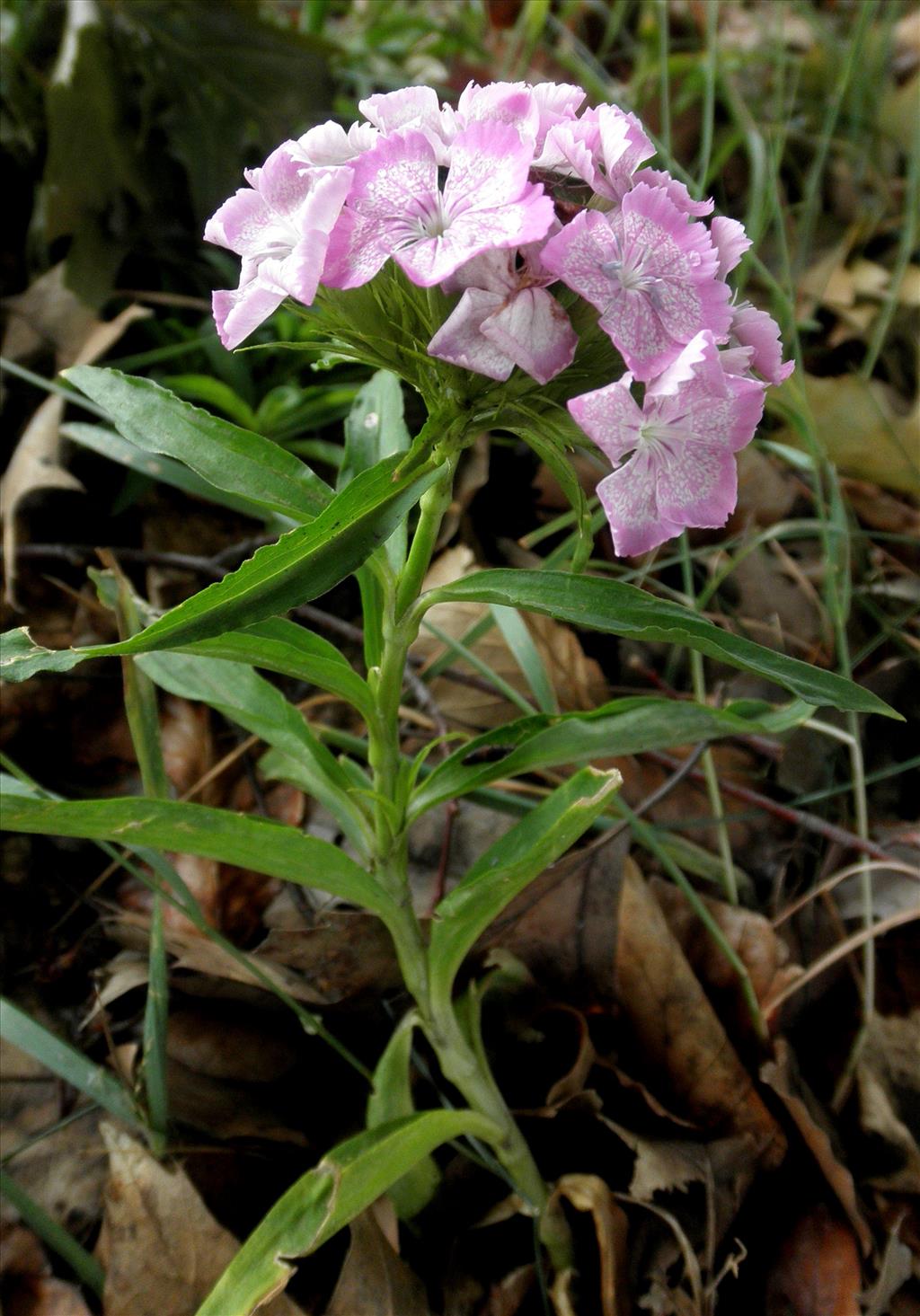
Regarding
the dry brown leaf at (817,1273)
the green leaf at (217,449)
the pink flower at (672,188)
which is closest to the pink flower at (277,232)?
the green leaf at (217,449)

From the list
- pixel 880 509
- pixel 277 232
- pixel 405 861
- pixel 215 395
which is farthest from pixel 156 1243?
pixel 880 509

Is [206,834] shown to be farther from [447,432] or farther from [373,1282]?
[373,1282]

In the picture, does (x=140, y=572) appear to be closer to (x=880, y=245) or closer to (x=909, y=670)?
(x=909, y=670)

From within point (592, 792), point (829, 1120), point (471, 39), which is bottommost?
point (829, 1120)

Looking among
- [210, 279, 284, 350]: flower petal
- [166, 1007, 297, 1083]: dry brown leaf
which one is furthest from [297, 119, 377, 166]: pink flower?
[166, 1007, 297, 1083]: dry brown leaf

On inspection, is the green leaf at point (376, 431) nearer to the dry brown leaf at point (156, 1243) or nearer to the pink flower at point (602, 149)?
the pink flower at point (602, 149)

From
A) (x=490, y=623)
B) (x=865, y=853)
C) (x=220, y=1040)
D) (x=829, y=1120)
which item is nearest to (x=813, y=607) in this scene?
(x=865, y=853)
